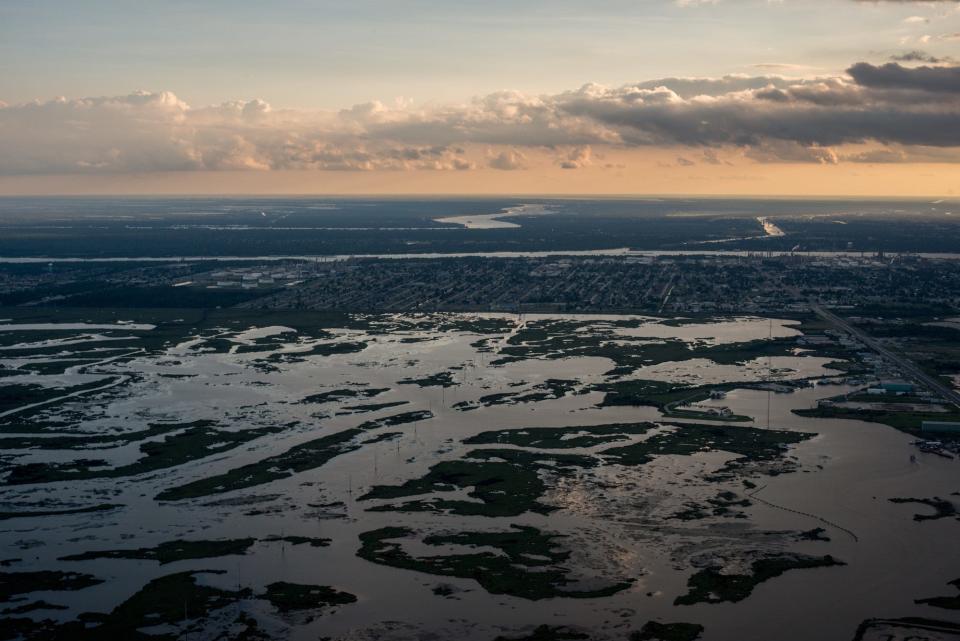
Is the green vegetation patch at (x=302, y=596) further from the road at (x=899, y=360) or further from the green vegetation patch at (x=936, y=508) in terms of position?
→ the road at (x=899, y=360)

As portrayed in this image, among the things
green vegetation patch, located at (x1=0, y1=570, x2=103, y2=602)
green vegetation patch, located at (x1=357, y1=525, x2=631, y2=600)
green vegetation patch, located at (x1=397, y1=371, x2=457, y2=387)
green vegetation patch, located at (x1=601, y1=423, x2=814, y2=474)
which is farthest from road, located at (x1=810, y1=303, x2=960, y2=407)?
green vegetation patch, located at (x1=0, y1=570, x2=103, y2=602)

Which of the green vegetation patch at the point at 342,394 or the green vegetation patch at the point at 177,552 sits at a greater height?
the green vegetation patch at the point at 342,394

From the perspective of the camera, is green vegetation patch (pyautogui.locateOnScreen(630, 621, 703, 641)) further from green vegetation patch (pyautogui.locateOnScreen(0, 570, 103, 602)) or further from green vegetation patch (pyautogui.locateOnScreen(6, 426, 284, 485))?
green vegetation patch (pyautogui.locateOnScreen(6, 426, 284, 485))

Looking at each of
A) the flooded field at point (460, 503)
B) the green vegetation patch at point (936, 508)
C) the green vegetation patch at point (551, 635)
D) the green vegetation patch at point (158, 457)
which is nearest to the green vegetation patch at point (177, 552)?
the flooded field at point (460, 503)

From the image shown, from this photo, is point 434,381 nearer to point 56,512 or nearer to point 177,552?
point 56,512

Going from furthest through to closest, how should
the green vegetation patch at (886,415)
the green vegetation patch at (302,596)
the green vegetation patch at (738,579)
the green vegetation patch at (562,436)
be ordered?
1. the green vegetation patch at (886,415)
2. the green vegetation patch at (562,436)
3. the green vegetation patch at (738,579)
4. the green vegetation patch at (302,596)
